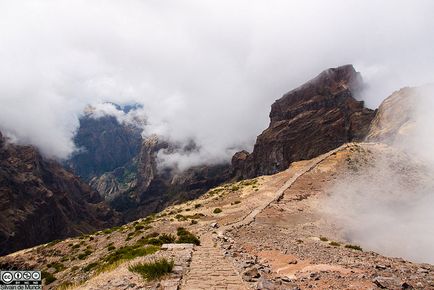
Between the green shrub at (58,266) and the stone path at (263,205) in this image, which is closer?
the stone path at (263,205)

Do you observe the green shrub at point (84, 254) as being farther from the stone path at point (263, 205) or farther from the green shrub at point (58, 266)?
the stone path at point (263, 205)

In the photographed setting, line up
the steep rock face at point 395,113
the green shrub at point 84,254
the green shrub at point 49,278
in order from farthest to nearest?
the steep rock face at point 395,113 < the green shrub at point 84,254 < the green shrub at point 49,278

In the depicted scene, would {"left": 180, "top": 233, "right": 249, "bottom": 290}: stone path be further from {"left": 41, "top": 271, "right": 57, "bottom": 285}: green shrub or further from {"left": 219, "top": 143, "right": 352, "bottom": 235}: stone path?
{"left": 41, "top": 271, "right": 57, "bottom": 285}: green shrub

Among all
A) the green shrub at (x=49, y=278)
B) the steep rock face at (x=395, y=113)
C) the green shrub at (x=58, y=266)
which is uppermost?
the steep rock face at (x=395, y=113)

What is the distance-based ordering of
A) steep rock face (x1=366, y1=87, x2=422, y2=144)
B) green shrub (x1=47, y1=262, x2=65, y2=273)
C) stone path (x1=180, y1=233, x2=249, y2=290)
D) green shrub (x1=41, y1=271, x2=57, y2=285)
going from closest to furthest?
stone path (x1=180, y1=233, x2=249, y2=290) → green shrub (x1=41, y1=271, x2=57, y2=285) → green shrub (x1=47, y1=262, x2=65, y2=273) → steep rock face (x1=366, y1=87, x2=422, y2=144)

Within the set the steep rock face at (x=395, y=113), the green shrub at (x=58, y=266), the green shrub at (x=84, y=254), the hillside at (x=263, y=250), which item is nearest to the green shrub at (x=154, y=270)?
the hillside at (x=263, y=250)

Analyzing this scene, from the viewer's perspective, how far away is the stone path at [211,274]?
58.7 ft

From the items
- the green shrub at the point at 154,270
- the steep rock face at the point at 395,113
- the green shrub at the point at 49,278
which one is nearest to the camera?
the green shrub at the point at 154,270

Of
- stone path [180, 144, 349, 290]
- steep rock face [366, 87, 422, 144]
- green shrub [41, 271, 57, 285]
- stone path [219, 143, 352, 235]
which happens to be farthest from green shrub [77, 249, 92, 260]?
steep rock face [366, 87, 422, 144]

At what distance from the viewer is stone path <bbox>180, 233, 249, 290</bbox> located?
58.7 feet

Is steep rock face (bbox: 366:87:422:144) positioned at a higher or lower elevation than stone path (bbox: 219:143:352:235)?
higher

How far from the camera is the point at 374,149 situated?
81.5m

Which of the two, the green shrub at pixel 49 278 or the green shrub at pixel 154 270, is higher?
the green shrub at pixel 154 270

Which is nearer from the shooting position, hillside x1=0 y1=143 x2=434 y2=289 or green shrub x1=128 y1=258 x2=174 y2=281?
hillside x1=0 y1=143 x2=434 y2=289
